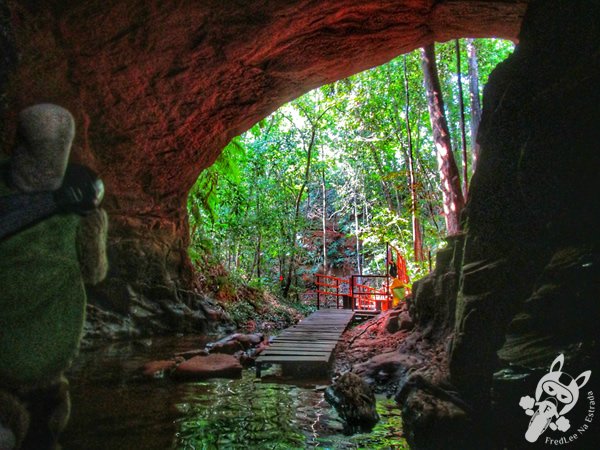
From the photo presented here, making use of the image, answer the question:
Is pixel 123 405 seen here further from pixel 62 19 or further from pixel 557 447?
pixel 62 19

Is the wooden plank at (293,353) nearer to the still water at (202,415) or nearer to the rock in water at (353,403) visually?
the still water at (202,415)

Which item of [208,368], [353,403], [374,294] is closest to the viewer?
[353,403]

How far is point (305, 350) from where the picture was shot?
18.1 feet

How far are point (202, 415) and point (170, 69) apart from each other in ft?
15.9

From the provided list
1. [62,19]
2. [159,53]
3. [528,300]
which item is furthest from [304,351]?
[62,19]

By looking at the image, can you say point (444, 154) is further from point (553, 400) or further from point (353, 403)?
point (553, 400)

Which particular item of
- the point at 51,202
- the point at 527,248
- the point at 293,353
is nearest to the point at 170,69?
the point at 293,353

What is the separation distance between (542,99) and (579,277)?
141 centimetres

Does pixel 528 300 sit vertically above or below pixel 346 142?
below

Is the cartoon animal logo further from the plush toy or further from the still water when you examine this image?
the plush toy

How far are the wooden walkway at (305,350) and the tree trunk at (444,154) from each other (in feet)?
8.96

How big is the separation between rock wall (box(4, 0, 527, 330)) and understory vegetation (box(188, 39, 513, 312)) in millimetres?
1800

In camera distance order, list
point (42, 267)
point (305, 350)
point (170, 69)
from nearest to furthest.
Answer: point (42, 267), point (305, 350), point (170, 69)

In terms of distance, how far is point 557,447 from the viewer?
2.17m
